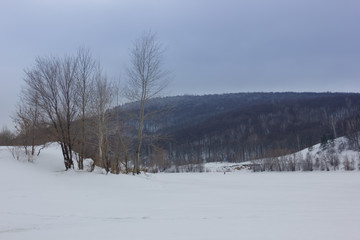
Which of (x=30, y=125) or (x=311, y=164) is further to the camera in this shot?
(x=311, y=164)

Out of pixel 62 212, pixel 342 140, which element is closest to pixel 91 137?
pixel 62 212

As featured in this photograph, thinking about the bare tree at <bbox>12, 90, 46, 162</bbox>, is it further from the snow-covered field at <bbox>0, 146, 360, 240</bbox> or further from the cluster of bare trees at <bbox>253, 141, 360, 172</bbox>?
the cluster of bare trees at <bbox>253, 141, 360, 172</bbox>

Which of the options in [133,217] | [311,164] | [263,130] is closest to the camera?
[133,217]

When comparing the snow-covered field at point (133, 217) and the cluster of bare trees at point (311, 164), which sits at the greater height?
the snow-covered field at point (133, 217)

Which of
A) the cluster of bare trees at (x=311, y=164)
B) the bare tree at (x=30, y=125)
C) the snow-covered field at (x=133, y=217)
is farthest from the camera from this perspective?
the cluster of bare trees at (x=311, y=164)

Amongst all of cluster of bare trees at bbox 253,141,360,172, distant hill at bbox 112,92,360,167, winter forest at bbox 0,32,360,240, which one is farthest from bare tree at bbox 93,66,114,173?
distant hill at bbox 112,92,360,167

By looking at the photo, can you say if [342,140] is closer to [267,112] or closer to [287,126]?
[287,126]

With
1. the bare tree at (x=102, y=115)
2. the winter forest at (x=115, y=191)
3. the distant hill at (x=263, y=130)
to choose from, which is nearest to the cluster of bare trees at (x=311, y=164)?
the distant hill at (x=263, y=130)

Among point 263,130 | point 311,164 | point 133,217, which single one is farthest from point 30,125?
point 263,130

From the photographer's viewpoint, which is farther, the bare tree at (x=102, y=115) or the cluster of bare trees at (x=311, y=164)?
the cluster of bare trees at (x=311, y=164)

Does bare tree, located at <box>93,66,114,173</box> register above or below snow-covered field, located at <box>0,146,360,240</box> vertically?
above

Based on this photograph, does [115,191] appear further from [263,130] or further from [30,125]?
[263,130]

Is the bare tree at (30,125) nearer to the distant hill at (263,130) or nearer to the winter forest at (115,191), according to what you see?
the winter forest at (115,191)

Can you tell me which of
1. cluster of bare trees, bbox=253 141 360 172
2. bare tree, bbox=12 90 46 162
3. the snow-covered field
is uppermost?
bare tree, bbox=12 90 46 162
